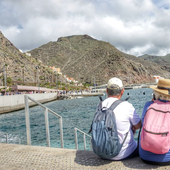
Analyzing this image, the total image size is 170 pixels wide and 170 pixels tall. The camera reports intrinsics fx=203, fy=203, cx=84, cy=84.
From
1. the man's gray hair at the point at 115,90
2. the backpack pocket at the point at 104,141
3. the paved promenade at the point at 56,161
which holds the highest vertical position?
the man's gray hair at the point at 115,90

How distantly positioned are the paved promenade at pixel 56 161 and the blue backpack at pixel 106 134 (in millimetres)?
280

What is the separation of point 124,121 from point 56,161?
4.24 feet

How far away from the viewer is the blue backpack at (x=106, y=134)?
8.73 ft

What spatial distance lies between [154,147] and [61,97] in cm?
7544

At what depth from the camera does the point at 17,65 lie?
107250 mm

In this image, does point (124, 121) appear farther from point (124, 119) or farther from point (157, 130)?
point (157, 130)

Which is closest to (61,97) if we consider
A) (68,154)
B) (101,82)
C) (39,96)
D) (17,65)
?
(39,96)

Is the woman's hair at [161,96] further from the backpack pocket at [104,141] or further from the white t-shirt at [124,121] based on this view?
the backpack pocket at [104,141]

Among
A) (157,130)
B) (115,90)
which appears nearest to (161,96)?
(157,130)

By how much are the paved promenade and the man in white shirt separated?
145mm

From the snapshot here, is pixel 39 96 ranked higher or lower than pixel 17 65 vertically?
lower

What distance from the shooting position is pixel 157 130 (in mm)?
2443

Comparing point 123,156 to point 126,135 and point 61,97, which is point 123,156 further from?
point 61,97

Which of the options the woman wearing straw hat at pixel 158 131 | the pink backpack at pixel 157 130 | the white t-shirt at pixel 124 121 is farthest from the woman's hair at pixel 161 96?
the white t-shirt at pixel 124 121
